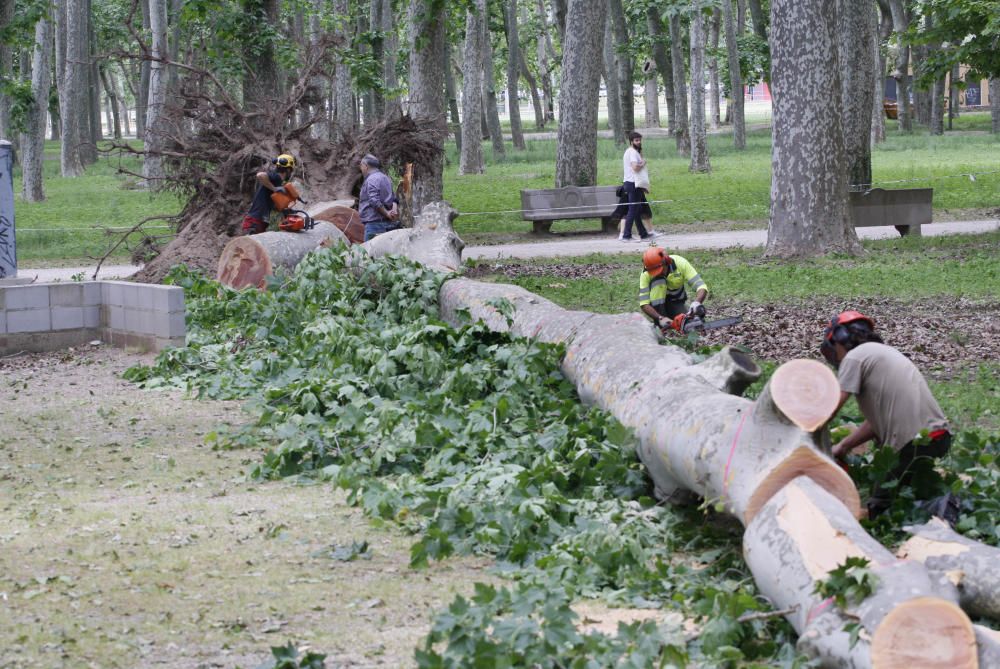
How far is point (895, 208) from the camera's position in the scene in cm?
1878

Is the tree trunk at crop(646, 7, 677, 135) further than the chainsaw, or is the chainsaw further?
the tree trunk at crop(646, 7, 677, 135)

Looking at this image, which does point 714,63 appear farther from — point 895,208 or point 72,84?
point 895,208

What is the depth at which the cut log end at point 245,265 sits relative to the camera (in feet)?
45.1

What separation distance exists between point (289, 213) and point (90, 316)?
3407 mm

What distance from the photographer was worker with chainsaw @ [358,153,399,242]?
14.5 m

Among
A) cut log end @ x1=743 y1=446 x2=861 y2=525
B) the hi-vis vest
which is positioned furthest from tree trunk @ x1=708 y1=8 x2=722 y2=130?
cut log end @ x1=743 y1=446 x2=861 y2=525

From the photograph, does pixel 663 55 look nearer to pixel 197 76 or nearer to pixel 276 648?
pixel 197 76

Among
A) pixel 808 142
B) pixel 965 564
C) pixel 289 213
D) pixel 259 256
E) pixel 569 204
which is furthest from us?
pixel 569 204

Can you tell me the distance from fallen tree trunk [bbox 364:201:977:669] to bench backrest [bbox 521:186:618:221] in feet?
44.9

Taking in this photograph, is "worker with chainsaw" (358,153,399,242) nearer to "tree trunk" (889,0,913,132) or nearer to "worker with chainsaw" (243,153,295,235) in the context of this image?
"worker with chainsaw" (243,153,295,235)

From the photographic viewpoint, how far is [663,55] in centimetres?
4753

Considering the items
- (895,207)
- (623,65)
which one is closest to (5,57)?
(895,207)

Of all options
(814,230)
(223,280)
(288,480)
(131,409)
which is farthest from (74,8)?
(288,480)

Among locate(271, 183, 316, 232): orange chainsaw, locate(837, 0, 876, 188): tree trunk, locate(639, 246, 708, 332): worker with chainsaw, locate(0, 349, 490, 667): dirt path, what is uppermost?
locate(837, 0, 876, 188): tree trunk
